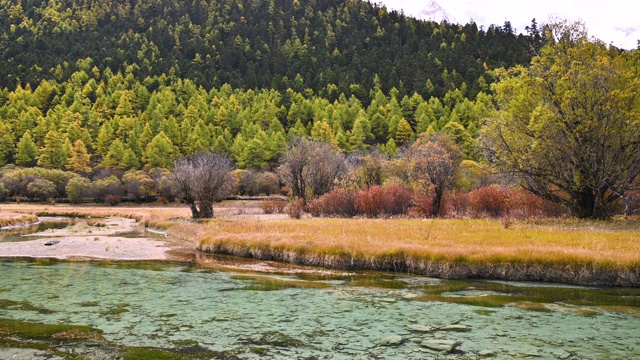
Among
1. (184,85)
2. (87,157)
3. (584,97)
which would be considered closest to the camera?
(584,97)

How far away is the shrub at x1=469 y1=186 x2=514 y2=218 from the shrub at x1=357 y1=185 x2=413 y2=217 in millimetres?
6755

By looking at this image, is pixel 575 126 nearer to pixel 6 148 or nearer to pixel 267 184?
pixel 267 184

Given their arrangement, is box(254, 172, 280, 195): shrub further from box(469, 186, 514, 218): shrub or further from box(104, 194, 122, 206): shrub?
box(469, 186, 514, 218): shrub

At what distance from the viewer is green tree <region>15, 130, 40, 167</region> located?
117 meters

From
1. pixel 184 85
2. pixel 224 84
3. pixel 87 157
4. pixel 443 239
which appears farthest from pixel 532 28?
pixel 443 239

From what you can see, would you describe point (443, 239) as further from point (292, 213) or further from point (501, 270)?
point (292, 213)

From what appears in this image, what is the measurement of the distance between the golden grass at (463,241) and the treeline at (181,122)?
216 feet

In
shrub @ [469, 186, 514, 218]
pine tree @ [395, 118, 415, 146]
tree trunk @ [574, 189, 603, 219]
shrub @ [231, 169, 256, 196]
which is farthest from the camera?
pine tree @ [395, 118, 415, 146]

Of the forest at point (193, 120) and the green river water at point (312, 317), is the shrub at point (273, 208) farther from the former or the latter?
the green river water at point (312, 317)

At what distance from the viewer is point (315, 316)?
1493 cm

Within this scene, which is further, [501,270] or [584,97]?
[584,97]

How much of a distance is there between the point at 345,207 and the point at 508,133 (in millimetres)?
17817

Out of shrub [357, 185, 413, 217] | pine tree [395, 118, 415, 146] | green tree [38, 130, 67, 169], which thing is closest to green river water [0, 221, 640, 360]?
shrub [357, 185, 413, 217]

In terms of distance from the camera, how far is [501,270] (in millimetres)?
21297
